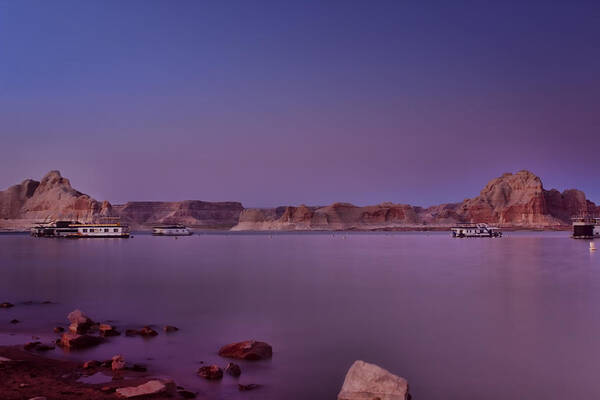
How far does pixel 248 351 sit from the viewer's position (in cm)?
1311

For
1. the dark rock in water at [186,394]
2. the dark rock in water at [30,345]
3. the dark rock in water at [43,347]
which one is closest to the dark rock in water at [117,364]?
the dark rock in water at [186,394]

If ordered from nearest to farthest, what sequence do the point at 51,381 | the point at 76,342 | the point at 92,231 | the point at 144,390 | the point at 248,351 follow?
the point at 144,390, the point at 51,381, the point at 248,351, the point at 76,342, the point at 92,231

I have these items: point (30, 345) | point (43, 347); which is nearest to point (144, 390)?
point (43, 347)

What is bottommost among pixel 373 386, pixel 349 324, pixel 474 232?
pixel 349 324

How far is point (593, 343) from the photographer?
15422mm

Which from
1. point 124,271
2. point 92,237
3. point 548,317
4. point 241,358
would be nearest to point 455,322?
point 548,317

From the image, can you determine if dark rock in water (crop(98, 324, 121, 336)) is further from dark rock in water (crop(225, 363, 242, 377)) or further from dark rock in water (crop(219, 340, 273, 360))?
dark rock in water (crop(225, 363, 242, 377))

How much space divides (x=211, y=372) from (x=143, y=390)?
2.06m

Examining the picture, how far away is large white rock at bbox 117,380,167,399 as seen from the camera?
31.1 feet

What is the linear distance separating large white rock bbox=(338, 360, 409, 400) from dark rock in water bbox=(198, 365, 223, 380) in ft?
10.7

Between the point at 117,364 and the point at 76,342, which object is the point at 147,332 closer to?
the point at 76,342

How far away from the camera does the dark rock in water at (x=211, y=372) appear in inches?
445

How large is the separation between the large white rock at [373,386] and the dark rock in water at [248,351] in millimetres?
4165

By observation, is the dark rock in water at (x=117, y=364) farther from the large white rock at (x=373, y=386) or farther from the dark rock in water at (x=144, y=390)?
the large white rock at (x=373, y=386)
